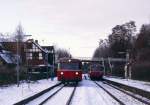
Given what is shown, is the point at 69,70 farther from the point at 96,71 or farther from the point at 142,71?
the point at 96,71

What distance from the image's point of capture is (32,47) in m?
133

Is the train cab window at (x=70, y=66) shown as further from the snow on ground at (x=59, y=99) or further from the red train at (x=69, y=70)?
the snow on ground at (x=59, y=99)

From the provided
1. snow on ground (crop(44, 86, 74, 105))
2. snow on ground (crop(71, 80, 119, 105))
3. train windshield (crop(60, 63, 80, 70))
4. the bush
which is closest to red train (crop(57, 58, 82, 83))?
train windshield (crop(60, 63, 80, 70))

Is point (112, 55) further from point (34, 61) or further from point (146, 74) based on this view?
point (146, 74)

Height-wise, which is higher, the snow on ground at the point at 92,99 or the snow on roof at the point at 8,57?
the snow on roof at the point at 8,57

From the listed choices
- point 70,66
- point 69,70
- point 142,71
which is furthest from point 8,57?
point 69,70

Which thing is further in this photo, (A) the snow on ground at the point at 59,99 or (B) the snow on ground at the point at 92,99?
(A) the snow on ground at the point at 59,99

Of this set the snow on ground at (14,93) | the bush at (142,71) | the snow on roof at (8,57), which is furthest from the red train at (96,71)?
the snow on ground at (14,93)

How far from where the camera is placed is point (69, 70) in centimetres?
5081

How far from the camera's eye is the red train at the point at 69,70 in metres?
50.7

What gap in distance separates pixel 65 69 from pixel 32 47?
3253 inches

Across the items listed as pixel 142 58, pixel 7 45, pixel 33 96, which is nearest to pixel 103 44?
pixel 7 45

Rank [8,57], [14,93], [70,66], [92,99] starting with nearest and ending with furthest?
[92,99]
[14,93]
[70,66]
[8,57]

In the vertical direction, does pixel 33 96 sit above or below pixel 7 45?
below
